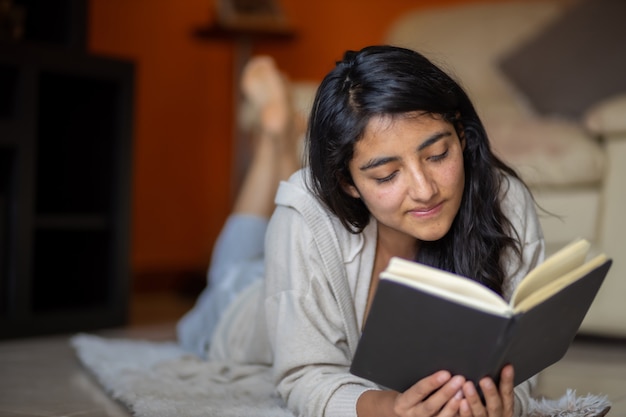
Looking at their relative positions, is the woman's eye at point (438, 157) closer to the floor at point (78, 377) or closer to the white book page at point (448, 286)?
the white book page at point (448, 286)

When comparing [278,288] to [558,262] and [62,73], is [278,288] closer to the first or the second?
[558,262]

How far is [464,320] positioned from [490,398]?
0.13 meters

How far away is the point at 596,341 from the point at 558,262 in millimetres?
1391

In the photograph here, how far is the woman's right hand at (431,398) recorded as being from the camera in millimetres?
900

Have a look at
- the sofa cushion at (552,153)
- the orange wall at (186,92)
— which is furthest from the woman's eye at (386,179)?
the orange wall at (186,92)

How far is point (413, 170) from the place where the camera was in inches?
40.6

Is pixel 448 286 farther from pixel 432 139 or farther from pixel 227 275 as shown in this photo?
pixel 227 275

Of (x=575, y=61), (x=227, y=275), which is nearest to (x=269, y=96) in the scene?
(x=227, y=275)

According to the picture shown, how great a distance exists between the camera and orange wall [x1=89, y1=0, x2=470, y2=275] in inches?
121

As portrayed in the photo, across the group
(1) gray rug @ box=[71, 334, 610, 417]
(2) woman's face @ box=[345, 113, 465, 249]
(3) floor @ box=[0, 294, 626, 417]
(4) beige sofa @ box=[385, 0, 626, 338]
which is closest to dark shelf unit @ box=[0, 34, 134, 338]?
(3) floor @ box=[0, 294, 626, 417]

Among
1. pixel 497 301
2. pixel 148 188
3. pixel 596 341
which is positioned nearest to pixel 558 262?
pixel 497 301

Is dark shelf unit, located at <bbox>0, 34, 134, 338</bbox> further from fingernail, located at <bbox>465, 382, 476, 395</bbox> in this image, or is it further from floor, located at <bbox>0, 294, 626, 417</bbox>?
fingernail, located at <bbox>465, 382, 476, 395</bbox>

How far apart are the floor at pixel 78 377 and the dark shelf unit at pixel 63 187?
0.44ft

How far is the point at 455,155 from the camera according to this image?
42.0 inches
